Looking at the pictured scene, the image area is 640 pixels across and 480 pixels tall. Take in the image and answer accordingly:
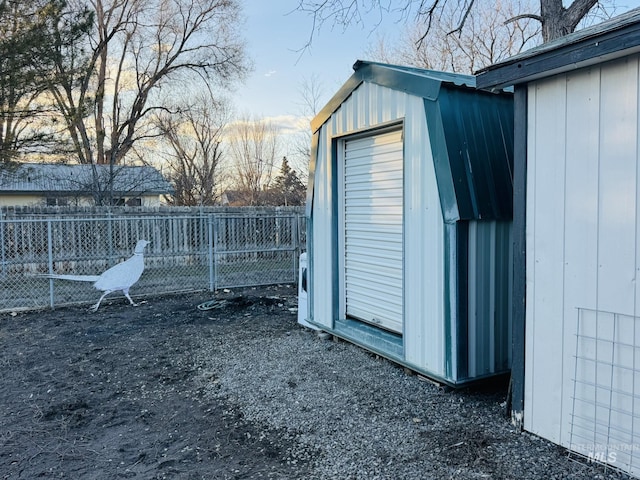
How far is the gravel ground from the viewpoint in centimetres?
271

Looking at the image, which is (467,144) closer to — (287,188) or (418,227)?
(418,227)

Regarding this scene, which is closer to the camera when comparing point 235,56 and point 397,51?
point 397,51

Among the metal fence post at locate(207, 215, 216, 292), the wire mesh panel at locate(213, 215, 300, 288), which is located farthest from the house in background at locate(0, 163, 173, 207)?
the metal fence post at locate(207, 215, 216, 292)

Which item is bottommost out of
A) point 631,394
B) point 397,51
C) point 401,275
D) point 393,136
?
point 631,394

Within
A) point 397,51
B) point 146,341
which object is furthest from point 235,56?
point 146,341

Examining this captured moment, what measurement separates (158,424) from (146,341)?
2.40 meters

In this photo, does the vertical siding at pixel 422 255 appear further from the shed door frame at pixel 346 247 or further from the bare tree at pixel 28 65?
the bare tree at pixel 28 65

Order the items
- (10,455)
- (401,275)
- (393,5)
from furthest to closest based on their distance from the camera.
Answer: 1. (393,5)
2. (401,275)
3. (10,455)

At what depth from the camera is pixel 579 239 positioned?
8.73 ft

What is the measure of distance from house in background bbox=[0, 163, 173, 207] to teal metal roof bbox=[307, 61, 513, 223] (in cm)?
1215

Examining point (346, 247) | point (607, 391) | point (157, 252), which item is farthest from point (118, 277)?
point (607, 391)

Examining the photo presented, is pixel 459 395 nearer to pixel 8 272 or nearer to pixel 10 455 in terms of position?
pixel 10 455

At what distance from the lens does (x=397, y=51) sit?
57.3ft

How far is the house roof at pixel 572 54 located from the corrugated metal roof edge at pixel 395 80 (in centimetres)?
56
